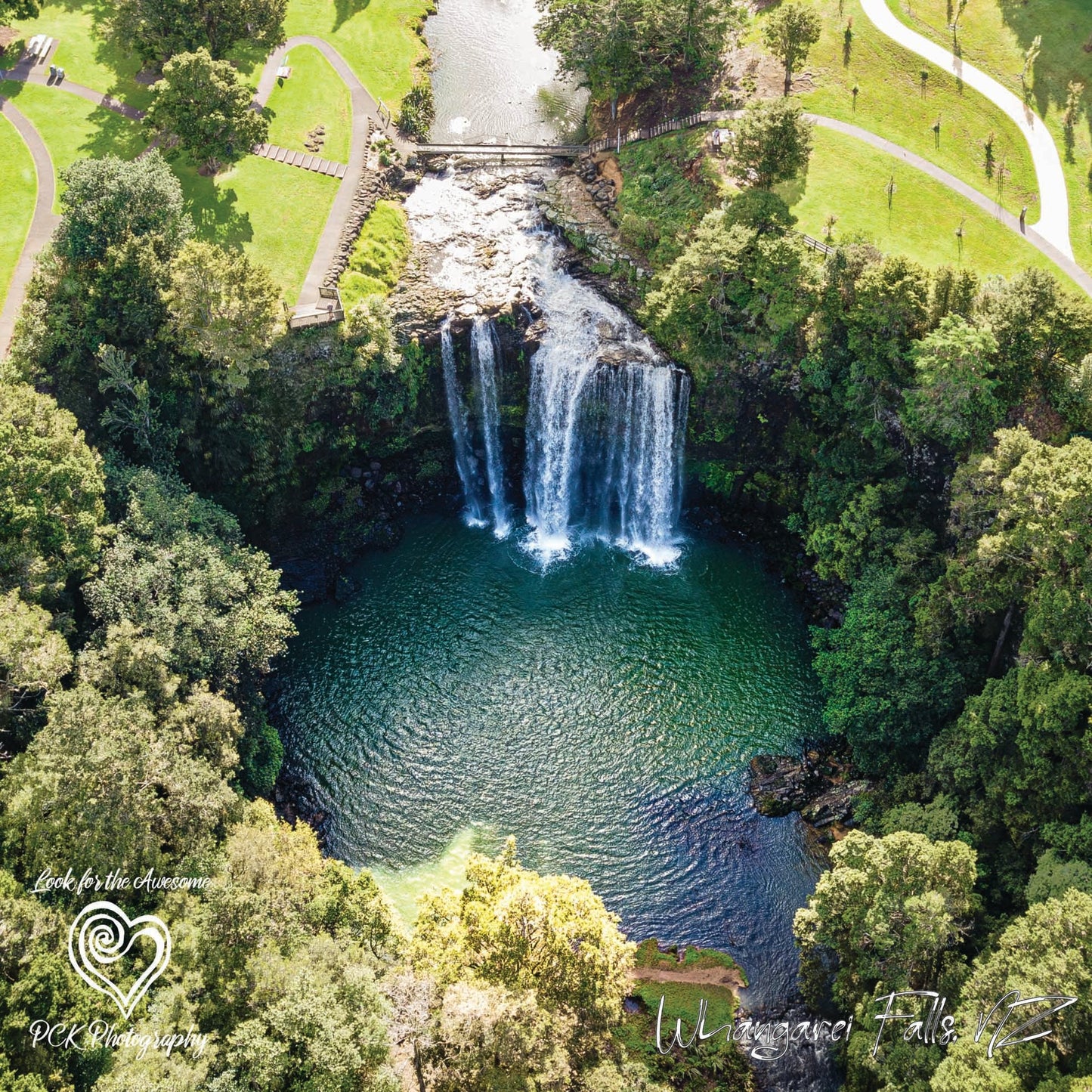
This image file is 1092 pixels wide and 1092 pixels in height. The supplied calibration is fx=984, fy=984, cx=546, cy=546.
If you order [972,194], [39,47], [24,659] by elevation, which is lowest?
[24,659]

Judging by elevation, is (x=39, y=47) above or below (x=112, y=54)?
above

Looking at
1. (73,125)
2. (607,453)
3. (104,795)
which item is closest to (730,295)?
(607,453)

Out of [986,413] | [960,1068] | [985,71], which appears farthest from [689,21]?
[960,1068]

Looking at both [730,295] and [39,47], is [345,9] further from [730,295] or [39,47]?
[730,295]

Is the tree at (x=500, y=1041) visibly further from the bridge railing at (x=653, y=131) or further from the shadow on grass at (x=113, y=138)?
the shadow on grass at (x=113, y=138)

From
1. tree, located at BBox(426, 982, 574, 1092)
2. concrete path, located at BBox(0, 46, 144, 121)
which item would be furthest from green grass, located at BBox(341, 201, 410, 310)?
tree, located at BBox(426, 982, 574, 1092)

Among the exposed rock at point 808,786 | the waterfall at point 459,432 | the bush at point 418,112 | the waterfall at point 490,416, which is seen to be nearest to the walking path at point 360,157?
the bush at point 418,112
